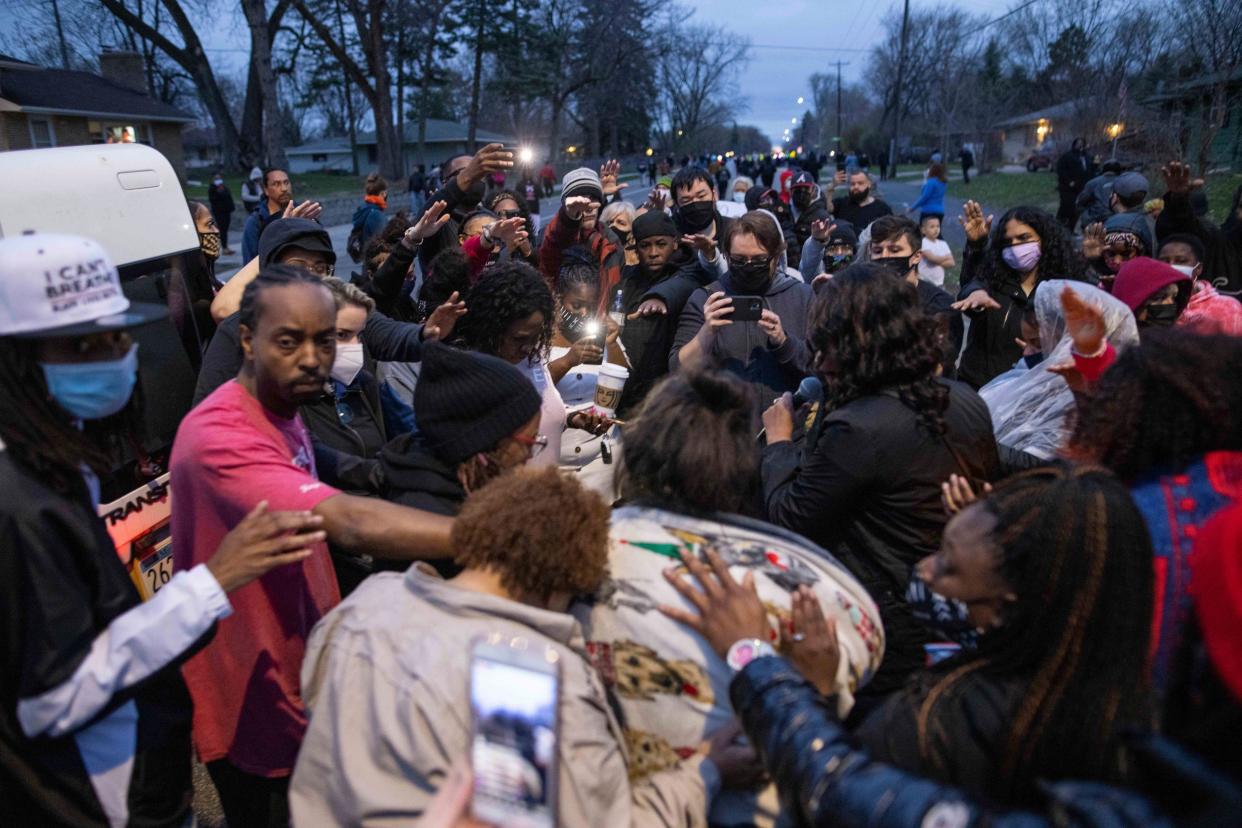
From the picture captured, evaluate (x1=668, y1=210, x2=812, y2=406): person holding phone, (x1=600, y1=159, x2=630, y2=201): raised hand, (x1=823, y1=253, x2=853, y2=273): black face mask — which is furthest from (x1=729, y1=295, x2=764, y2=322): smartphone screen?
(x1=600, y1=159, x2=630, y2=201): raised hand

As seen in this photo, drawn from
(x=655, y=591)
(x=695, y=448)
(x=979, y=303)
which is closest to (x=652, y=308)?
(x=979, y=303)

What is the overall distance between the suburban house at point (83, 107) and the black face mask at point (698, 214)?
24726 millimetres

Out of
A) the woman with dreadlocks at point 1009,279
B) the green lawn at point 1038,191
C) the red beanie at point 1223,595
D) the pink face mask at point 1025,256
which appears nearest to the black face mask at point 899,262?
the woman with dreadlocks at point 1009,279

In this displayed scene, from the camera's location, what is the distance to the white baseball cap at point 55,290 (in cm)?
173

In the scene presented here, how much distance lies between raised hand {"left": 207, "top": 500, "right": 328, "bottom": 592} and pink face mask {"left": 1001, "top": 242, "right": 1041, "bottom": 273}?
13.4 feet

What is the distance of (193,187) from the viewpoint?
127 ft

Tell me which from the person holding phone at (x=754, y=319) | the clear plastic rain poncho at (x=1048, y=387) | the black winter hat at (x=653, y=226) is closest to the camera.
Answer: the clear plastic rain poncho at (x=1048, y=387)

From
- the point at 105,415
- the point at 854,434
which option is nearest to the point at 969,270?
the point at 854,434

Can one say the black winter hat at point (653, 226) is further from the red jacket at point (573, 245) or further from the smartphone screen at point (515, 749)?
the smartphone screen at point (515, 749)

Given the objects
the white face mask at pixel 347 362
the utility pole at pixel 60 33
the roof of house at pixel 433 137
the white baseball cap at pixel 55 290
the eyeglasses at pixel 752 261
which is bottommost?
the white face mask at pixel 347 362

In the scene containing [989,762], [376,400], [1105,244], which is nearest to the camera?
[989,762]

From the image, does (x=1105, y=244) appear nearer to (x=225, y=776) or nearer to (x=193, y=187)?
(x=225, y=776)

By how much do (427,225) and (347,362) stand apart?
1484mm

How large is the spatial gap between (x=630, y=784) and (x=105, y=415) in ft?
4.72
